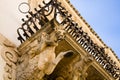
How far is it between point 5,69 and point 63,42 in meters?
0.88

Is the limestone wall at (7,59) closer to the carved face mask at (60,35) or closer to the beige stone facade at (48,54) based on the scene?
the beige stone facade at (48,54)

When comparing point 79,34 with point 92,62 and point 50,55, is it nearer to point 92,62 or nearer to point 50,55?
point 92,62

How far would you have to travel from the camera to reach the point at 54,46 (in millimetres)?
5348

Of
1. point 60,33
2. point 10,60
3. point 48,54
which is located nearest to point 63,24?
point 60,33

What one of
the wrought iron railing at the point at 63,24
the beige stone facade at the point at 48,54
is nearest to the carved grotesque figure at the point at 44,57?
the beige stone facade at the point at 48,54

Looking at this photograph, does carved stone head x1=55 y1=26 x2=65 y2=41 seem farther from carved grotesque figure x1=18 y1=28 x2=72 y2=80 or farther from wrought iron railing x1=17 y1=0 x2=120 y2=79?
wrought iron railing x1=17 y1=0 x2=120 y2=79

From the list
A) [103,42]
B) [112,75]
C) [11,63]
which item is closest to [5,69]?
[11,63]

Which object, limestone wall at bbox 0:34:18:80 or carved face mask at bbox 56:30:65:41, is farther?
carved face mask at bbox 56:30:65:41

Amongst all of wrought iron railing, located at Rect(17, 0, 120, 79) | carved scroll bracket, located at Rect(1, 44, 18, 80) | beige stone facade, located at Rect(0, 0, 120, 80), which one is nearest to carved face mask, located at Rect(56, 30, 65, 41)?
beige stone facade, located at Rect(0, 0, 120, 80)

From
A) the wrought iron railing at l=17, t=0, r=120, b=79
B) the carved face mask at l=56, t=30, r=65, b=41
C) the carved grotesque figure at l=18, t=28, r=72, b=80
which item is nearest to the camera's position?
the carved grotesque figure at l=18, t=28, r=72, b=80

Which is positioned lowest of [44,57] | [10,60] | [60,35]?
[44,57]

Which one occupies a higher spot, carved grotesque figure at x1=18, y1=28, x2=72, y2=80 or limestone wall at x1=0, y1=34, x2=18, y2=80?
limestone wall at x1=0, y1=34, x2=18, y2=80

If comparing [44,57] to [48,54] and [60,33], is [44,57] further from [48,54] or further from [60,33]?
[60,33]

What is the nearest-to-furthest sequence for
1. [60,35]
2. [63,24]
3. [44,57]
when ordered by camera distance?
1. [44,57]
2. [60,35]
3. [63,24]
